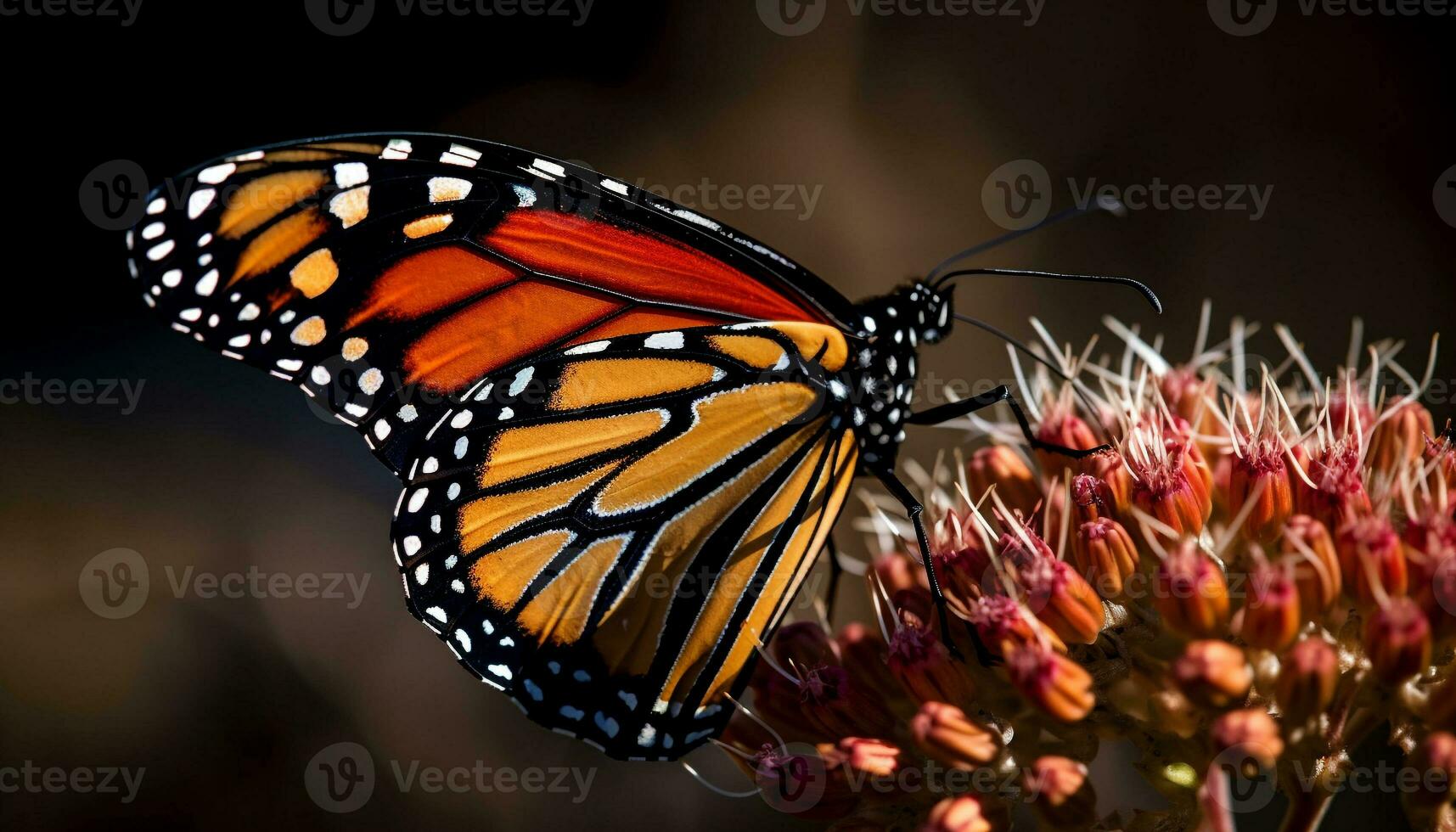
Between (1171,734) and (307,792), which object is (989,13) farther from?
(307,792)

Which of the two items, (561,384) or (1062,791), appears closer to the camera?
(1062,791)

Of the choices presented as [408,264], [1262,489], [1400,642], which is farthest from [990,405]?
[408,264]

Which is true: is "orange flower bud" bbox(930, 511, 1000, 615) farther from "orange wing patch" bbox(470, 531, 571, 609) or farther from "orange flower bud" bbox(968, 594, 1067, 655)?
"orange wing patch" bbox(470, 531, 571, 609)

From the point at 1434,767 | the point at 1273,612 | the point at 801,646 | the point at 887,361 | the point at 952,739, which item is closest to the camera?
the point at 1434,767

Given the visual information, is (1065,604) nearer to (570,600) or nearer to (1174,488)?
(1174,488)

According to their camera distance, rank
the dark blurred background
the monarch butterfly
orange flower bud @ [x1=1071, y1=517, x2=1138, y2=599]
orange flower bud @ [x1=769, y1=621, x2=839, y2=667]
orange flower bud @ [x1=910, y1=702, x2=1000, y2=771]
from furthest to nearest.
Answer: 1. the dark blurred background
2. the monarch butterfly
3. orange flower bud @ [x1=769, y1=621, x2=839, y2=667]
4. orange flower bud @ [x1=1071, y1=517, x2=1138, y2=599]
5. orange flower bud @ [x1=910, y1=702, x2=1000, y2=771]

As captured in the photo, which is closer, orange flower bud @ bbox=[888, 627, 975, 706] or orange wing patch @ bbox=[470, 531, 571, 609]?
orange flower bud @ bbox=[888, 627, 975, 706]

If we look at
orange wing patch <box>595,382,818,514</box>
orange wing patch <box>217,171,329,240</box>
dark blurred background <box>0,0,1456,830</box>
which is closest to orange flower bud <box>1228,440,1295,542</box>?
orange wing patch <box>595,382,818,514</box>
